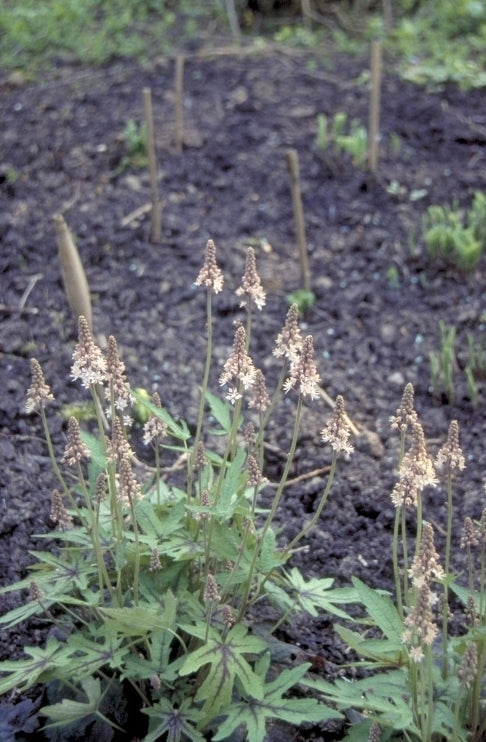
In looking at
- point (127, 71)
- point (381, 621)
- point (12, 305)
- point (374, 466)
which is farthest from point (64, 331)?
point (127, 71)

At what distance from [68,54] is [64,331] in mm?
3575

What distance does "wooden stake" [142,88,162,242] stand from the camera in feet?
15.4

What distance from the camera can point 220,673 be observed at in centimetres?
216

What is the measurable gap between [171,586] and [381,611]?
21.5 inches

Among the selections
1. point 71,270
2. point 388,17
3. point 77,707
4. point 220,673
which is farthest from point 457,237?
point 388,17

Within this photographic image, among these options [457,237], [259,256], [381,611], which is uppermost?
[381,611]

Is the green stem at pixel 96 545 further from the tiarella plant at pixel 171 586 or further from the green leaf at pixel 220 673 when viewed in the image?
the green leaf at pixel 220 673

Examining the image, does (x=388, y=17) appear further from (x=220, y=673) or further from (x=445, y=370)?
(x=220, y=673)

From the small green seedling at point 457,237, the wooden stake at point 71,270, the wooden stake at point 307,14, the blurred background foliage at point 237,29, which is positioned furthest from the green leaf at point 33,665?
the wooden stake at point 307,14

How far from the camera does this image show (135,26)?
7.41m

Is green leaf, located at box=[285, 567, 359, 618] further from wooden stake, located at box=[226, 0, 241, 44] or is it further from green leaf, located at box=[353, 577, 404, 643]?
wooden stake, located at box=[226, 0, 241, 44]

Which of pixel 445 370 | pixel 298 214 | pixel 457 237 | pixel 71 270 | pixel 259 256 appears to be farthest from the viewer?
pixel 259 256

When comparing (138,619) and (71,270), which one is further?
(71,270)

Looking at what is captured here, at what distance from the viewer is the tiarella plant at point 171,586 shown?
2191 millimetres
